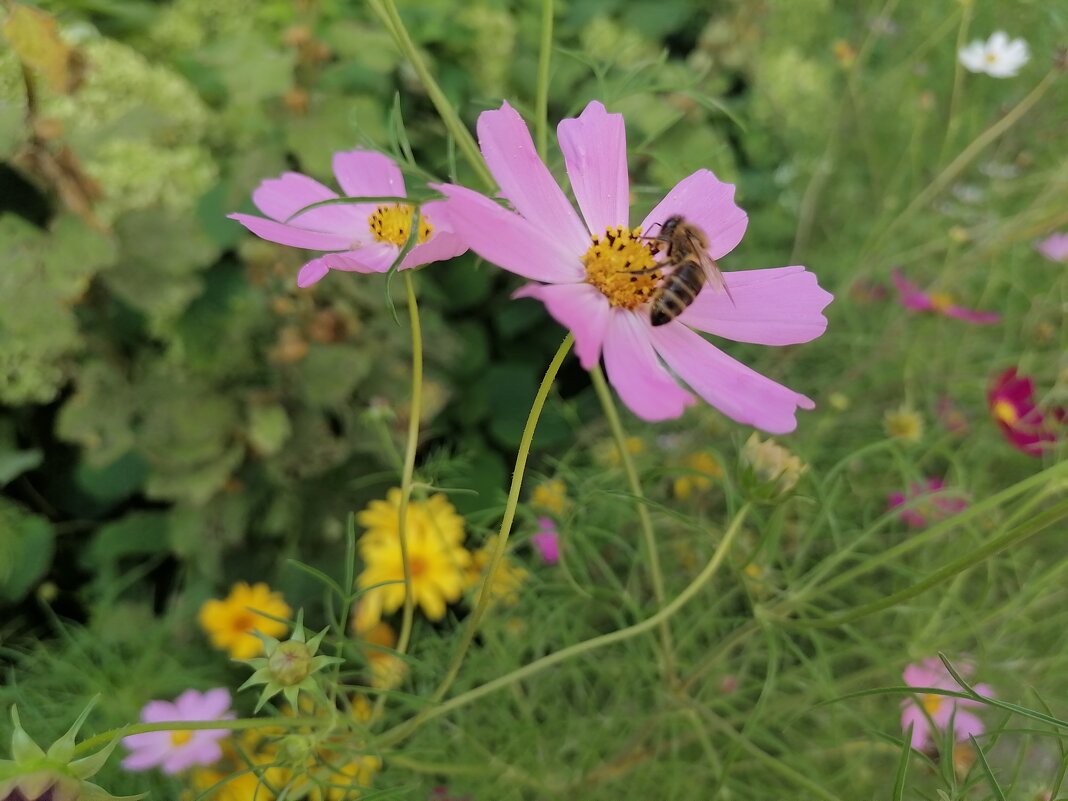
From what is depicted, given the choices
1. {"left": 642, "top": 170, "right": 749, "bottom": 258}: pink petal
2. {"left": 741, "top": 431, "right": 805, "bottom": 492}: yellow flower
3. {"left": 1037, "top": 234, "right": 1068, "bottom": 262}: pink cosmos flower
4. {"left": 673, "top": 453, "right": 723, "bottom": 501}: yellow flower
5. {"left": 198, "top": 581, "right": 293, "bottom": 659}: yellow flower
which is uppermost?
{"left": 642, "top": 170, "right": 749, "bottom": 258}: pink petal

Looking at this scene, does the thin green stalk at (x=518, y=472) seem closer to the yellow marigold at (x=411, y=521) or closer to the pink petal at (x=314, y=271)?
the pink petal at (x=314, y=271)

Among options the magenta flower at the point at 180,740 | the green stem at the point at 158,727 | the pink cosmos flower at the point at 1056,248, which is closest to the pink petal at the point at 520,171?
the green stem at the point at 158,727

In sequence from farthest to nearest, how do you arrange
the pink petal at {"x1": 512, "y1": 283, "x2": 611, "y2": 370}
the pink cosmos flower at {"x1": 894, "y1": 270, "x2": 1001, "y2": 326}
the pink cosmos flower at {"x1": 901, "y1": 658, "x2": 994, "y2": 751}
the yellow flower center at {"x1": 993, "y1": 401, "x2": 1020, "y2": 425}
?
the pink cosmos flower at {"x1": 894, "y1": 270, "x2": 1001, "y2": 326} → the yellow flower center at {"x1": 993, "y1": 401, "x2": 1020, "y2": 425} → the pink cosmos flower at {"x1": 901, "y1": 658, "x2": 994, "y2": 751} → the pink petal at {"x1": 512, "y1": 283, "x2": 611, "y2": 370}

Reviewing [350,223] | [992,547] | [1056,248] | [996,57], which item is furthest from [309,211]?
[996,57]

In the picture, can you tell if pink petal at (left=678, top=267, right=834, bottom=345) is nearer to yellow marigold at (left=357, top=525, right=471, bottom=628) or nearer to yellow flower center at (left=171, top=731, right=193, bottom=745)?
yellow marigold at (left=357, top=525, right=471, bottom=628)

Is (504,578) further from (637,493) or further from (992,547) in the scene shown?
(992,547)

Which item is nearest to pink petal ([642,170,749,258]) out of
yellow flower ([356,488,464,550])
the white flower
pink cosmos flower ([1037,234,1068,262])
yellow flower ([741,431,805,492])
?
yellow flower ([741,431,805,492])
